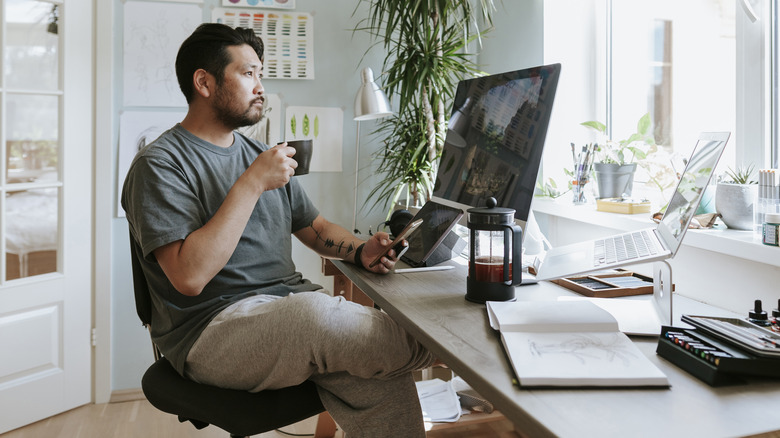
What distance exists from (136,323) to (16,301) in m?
0.52

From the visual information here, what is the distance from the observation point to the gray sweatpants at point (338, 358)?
1219 millimetres

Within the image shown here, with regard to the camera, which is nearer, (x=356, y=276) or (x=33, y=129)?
(x=356, y=276)

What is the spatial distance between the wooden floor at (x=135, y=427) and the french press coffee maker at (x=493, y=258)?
3.99 ft

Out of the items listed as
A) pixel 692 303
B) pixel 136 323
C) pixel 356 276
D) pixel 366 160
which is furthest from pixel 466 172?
pixel 136 323

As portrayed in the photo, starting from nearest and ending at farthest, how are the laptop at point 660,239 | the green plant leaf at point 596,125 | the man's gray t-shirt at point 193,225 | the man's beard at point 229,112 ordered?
the laptop at point 660,239
the man's gray t-shirt at point 193,225
the man's beard at point 229,112
the green plant leaf at point 596,125

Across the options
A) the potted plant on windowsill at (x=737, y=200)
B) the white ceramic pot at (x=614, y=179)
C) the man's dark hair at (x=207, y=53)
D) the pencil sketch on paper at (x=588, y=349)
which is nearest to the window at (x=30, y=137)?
the man's dark hair at (x=207, y=53)

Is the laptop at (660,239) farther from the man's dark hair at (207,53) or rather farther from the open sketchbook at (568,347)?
the man's dark hair at (207,53)

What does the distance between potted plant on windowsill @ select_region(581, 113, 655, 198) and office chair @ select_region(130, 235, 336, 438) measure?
58.0 inches

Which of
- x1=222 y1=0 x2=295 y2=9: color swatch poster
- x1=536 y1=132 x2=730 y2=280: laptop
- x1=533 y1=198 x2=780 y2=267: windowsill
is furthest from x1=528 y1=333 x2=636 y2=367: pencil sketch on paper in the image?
x1=222 y1=0 x2=295 y2=9: color swatch poster

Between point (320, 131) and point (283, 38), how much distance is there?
0.48m

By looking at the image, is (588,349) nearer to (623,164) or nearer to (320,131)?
(623,164)

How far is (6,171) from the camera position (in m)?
2.54

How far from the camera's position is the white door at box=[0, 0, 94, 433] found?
8.33 feet

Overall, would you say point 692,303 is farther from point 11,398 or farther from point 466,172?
point 11,398
